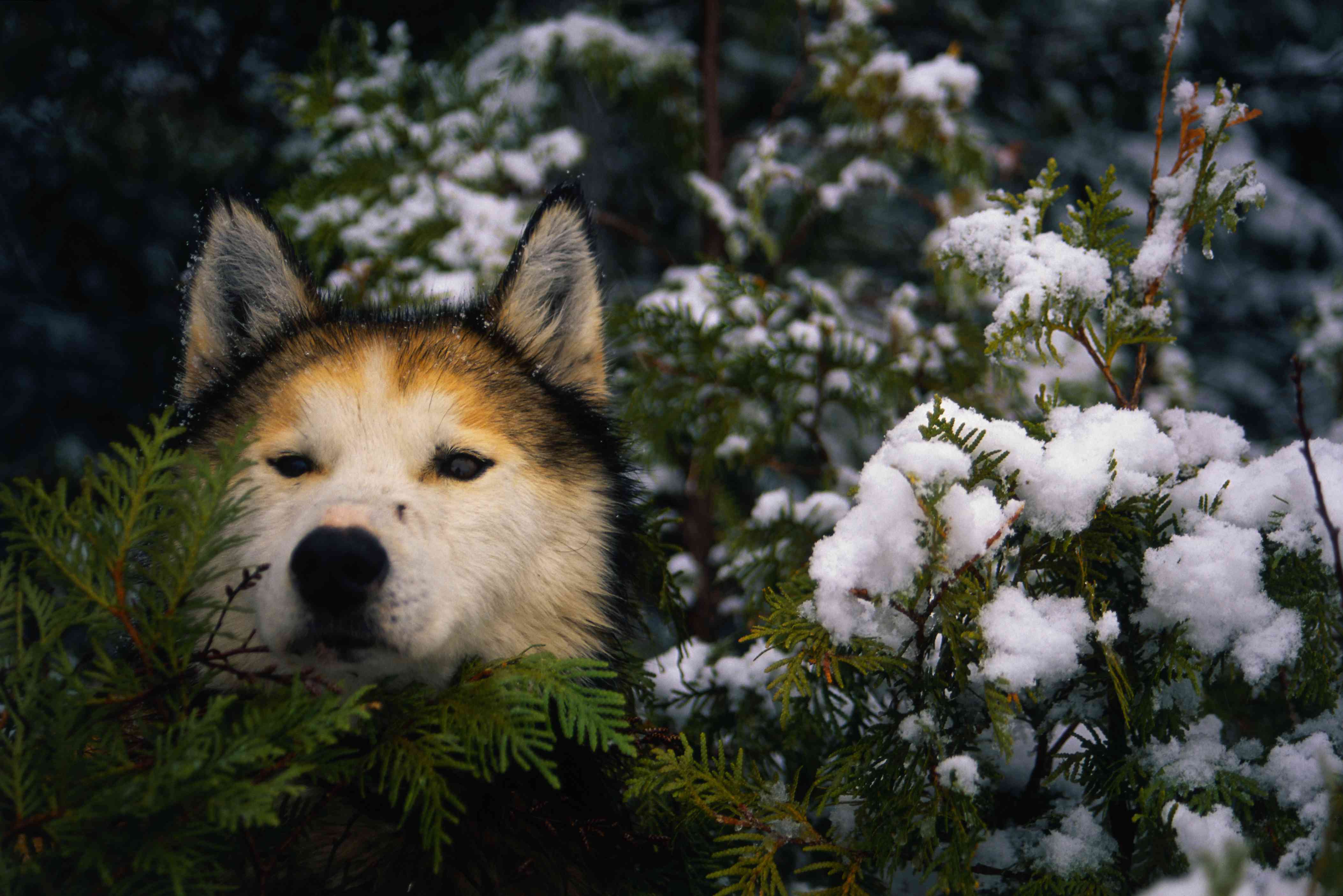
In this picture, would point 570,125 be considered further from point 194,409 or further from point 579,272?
point 194,409

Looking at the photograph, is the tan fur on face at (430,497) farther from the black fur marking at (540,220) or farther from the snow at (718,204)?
the snow at (718,204)

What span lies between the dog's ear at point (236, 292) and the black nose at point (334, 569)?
927 mm

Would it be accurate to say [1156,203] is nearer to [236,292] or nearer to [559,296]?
[559,296]

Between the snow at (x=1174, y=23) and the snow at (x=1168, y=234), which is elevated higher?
the snow at (x=1174, y=23)

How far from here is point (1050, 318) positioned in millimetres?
1685

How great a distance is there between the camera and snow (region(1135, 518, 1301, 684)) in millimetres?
1345

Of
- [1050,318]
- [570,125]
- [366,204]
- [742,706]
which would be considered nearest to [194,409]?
[742,706]

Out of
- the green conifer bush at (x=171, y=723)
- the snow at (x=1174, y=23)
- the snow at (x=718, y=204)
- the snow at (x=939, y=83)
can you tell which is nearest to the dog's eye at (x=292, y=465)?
the green conifer bush at (x=171, y=723)

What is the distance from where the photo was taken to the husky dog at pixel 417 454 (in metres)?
1.45

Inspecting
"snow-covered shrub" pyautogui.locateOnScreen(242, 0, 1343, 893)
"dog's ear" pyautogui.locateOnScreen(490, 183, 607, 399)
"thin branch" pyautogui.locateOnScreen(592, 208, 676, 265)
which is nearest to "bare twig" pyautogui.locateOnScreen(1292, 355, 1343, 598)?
"snow-covered shrub" pyautogui.locateOnScreen(242, 0, 1343, 893)

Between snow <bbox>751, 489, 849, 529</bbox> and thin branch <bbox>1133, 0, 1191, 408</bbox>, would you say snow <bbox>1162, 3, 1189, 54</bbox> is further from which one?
snow <bbox>751, 489, 849, 529</bbox>

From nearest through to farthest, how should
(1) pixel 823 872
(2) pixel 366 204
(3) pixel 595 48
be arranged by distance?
(1) pixel 823 872 → (2) pixel 366 204 → (3) pixel 595 48

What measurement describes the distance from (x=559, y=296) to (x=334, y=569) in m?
1.15

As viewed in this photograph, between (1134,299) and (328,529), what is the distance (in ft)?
5.33
